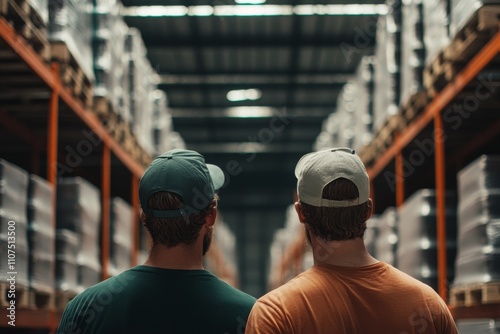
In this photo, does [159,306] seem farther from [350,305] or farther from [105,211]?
[105,211]

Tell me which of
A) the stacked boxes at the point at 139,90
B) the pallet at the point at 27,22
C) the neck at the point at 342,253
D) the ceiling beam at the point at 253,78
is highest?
the ceiling beam at the point at 253,78

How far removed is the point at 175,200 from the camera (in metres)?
2.63

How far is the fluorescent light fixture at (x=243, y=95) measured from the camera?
19.6 m

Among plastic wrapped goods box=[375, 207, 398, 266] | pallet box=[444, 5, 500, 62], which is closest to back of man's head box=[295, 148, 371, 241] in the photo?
pallet box=[444, 5, 500, 62]

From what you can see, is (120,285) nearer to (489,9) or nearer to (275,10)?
(489,9)

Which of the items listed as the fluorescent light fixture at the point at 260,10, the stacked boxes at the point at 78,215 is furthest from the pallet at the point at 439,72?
the fluorescent light fixture at the point at 260,10

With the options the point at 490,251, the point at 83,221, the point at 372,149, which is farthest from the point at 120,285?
the point at 372,149

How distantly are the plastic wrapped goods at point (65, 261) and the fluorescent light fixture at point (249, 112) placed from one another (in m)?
14.5

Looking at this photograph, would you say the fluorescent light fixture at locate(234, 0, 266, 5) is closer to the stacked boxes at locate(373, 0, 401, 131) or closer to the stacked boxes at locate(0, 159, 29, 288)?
the stacked boxes at locate(373, 0, 401, 131)

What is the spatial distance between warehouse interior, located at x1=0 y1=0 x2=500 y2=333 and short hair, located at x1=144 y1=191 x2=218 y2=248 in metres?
2.65

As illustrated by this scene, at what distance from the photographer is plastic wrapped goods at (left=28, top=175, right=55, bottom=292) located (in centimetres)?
577

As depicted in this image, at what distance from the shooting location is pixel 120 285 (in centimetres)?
263

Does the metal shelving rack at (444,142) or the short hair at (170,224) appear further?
the metal shelving rack at (444,142)

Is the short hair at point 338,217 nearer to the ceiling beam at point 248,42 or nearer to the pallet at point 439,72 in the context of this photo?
the pallet at point 439,72
